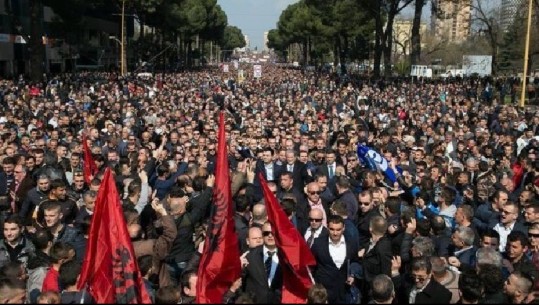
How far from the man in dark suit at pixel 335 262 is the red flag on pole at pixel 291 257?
36cm

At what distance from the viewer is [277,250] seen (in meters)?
5.62

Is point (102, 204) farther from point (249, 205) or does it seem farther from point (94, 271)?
point (249, 205)

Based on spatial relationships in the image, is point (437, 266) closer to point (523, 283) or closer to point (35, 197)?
point (523, 283)

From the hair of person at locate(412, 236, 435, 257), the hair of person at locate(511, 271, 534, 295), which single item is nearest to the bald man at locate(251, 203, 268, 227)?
the hair of person at locate(412, 236, 435, 257)

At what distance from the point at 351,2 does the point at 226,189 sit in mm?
47675

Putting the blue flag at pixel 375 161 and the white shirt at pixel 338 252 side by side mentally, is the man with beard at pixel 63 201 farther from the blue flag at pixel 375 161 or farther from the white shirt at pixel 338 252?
the blue flag at pixel 375 161

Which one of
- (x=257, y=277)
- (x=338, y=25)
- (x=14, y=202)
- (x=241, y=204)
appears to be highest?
(x=338, y=25)

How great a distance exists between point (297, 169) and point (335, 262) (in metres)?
3.76

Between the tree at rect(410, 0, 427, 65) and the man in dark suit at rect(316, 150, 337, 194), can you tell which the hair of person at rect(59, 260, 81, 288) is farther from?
the tree at rect(410, 0, 427, 65)

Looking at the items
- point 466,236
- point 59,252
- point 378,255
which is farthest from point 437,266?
point 59,252

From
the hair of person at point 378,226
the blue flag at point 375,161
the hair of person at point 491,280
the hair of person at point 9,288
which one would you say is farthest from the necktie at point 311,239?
the blue flag at point 375,161

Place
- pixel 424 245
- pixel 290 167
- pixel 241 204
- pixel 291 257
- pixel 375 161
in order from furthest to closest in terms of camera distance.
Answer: pixel 375 161, pixel 290 167, pixel 241 204, pixel 424 245, pixel 291 257

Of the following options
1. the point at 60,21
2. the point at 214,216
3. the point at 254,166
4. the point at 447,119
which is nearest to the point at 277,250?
the point at 214,216

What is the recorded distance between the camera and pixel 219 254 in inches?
212
